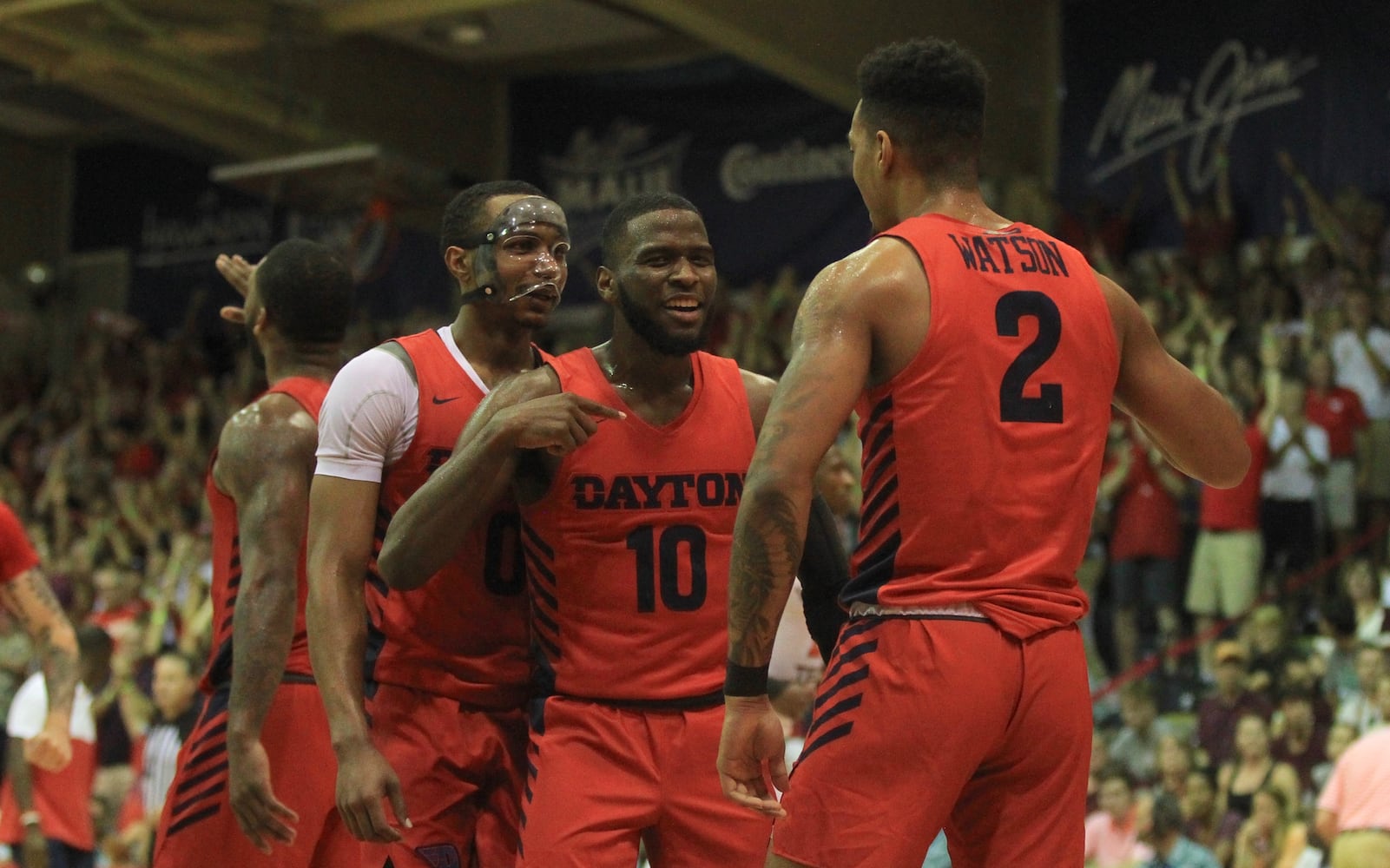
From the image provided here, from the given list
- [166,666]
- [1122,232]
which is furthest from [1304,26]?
[166,666]

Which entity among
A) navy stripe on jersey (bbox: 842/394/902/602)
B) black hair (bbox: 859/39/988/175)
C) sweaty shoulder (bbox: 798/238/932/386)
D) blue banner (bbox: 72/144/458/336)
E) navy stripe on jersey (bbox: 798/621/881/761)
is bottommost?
navy stripe on jersey (bbox: 798/621/881/761)

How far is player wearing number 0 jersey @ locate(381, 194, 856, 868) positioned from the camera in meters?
3.65

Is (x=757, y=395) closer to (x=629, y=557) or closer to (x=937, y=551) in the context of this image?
(x=629, y=557)

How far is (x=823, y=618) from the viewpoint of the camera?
13.1ft

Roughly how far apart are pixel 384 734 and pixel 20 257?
70.7 feet

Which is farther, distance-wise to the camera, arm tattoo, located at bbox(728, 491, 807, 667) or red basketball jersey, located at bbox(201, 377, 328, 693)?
red basketball jersey, located at bbox(201, 377, 328, 693)

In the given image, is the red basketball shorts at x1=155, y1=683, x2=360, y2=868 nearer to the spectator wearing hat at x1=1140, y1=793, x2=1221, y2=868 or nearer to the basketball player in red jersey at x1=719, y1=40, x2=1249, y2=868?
the basketball player in red jersey at x1=719, y1=40, x2=1249, y2=868

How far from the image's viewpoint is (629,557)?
3.76 metres

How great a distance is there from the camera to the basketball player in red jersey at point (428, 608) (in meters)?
3.92

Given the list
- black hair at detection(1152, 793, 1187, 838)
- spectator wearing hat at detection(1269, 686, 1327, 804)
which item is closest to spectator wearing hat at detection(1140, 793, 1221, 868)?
black hair at detection(1152, 793, 1187, 838)

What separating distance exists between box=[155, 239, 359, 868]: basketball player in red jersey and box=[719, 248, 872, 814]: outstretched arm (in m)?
1.45

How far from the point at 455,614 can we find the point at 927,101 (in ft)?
5.25

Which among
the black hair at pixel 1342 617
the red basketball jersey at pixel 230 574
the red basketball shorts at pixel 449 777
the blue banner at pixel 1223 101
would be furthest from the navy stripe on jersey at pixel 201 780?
the blue banner at pixel 1223 101

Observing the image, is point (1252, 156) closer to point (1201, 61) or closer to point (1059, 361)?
point (1201, 61)
